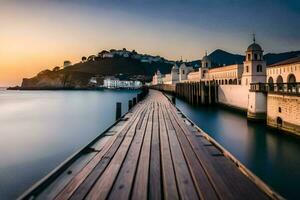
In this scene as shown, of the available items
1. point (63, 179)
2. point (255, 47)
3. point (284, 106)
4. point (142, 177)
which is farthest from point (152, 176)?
point (255, 47)

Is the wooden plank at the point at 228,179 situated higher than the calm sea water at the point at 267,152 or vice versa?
the wooden plank at the point at 228,179

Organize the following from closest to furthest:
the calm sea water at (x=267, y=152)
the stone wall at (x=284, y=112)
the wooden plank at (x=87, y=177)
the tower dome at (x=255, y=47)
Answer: the wooden plank at (x=87, y=177) → the calm sea water at (x=267, y=152) → the stone wall at (x=284, y=112) → the tower dome at (x=255, y=47)

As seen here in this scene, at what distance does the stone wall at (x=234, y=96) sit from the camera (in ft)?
118

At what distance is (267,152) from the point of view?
54.3 ft

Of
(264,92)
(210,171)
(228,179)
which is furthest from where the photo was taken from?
(264,92)

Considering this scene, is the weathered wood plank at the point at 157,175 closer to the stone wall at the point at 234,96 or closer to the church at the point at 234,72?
the stone wall at the point at 234,96

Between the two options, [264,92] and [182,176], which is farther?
[264,92]

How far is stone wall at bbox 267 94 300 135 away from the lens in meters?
18.5

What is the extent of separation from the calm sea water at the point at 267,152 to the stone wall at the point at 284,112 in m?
0.71

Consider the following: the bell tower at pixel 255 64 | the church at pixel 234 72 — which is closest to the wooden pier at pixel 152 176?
the bell tower at pixel 255 64

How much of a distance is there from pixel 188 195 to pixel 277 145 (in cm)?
1537

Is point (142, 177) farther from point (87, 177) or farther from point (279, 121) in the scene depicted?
point (279, 121)

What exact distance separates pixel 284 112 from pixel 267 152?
17.8 feet

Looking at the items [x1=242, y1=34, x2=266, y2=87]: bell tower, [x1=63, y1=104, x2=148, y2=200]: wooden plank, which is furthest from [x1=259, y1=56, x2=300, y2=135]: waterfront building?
[x1=63, y1=104, x2=148, y2=200]: wooden plank
